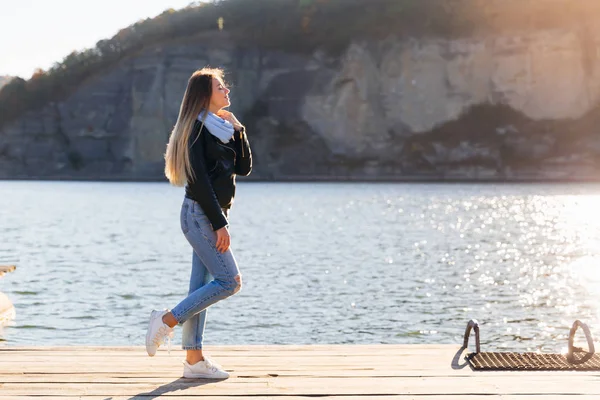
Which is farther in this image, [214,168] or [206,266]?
[206,266]

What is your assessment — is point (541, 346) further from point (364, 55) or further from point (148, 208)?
point (364, 55)

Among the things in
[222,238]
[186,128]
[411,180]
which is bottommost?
[411,180]

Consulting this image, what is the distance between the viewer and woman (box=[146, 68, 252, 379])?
646 centimetres

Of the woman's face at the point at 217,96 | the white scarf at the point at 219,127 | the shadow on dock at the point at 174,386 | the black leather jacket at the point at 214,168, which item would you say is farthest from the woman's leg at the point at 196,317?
the woman's face at the point at 217,96

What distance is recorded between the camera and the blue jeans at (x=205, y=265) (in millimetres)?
6555

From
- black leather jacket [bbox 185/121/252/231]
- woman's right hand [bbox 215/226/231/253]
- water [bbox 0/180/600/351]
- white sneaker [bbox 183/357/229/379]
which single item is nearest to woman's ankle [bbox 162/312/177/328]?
white sneaker [bbox 183/357/229/379]

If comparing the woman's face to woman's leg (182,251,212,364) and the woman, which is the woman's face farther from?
woman's leg (182,251,212,364)

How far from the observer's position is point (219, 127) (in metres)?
6.54

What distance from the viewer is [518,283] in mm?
24312

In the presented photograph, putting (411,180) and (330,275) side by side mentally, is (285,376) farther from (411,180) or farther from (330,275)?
(411,180)

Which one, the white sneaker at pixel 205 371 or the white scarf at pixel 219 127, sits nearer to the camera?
the white scarf at pixel 219 127

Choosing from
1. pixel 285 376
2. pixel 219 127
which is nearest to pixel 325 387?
pixel 285 376

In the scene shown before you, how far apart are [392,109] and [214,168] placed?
9171 cm

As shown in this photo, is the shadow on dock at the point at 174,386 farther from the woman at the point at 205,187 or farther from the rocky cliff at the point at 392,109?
the rocky cliff at the point at 392,109
